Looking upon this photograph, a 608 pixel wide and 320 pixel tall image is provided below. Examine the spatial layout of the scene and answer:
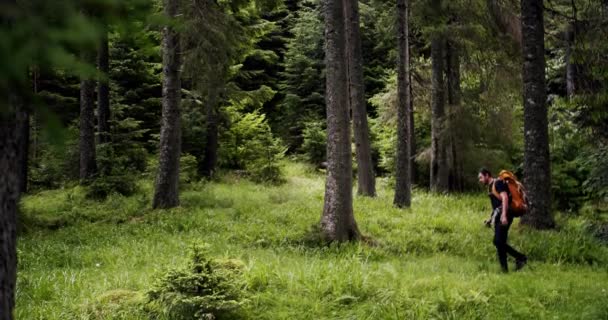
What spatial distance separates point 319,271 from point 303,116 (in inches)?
997

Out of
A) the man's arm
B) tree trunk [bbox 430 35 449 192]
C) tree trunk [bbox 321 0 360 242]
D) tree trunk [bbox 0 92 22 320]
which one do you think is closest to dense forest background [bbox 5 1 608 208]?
tree trunk [bbox 430 35 449 192]

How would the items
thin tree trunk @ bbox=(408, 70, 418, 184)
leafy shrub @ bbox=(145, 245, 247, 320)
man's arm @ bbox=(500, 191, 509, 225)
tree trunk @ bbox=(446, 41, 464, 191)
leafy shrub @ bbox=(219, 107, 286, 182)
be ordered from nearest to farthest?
leafy shrub @ bbox=(145, 245, 247, 320), man's arm @ bbox=(500, 191, 509, 225), tree trunk @ bbox=(446, 41, 464, 191), thin tree trunk @ bbox=(408, 70, 418, 184), leafy shrub @ bbox=(219, 107, 286, 182)

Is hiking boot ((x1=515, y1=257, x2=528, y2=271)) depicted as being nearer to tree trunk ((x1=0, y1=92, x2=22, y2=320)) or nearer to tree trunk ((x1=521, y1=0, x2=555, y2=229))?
tree trunk ((x1=521, y1=0, x2=555, y2=229))

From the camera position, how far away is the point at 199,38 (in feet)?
53.1

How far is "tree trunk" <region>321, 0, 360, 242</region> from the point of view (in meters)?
11.0

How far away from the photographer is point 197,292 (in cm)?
664

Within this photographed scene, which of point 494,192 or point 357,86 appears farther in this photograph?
point 357,86

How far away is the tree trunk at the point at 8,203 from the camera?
3103 mm

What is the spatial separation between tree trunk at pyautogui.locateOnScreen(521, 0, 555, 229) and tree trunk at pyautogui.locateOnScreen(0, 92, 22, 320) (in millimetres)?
11132

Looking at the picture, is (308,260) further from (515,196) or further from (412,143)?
(412,143)

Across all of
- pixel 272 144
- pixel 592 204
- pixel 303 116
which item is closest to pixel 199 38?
pixel 272 144

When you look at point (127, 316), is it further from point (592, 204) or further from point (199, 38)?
point (592, 204)

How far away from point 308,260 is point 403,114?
7224 mm

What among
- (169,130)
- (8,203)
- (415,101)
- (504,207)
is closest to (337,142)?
(504,207)
